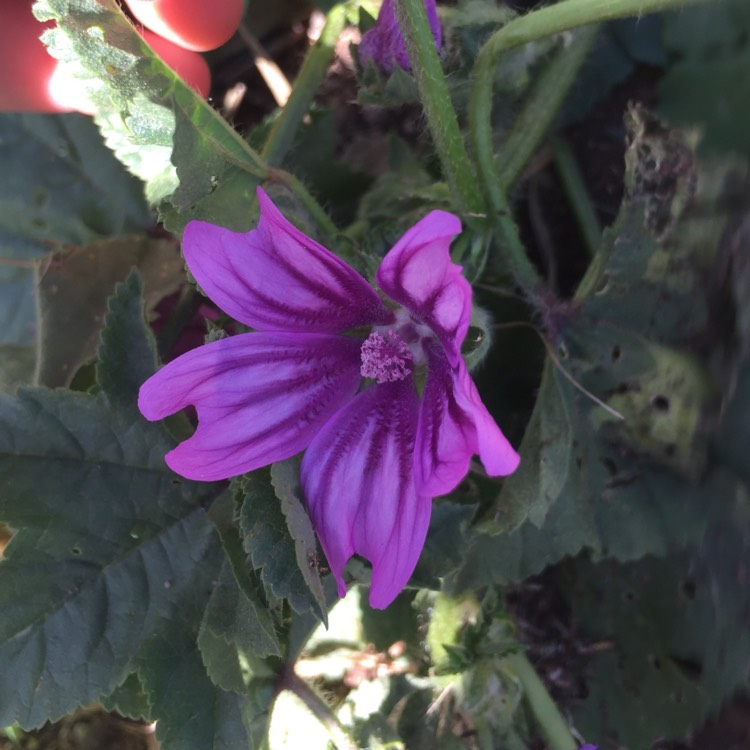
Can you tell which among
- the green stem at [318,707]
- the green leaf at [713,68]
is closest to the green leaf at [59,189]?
the green stem at [318,707]

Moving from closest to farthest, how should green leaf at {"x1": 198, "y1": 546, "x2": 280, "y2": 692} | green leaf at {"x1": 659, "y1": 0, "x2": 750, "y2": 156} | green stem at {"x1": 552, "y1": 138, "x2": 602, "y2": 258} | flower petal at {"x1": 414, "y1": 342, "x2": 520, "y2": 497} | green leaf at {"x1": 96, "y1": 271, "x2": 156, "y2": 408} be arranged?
flower petal at {"x1": 414, "y1": 342, "x2": 520, "y2": 497} < green leaf at {"x1": 198, "y1": 546, "x2": 280, "y2": 692} < green leaf at {"x1": 96, "y1": 271, "x2": 156, "y2": 408} < green leaf at {"x1": 659, "y1": 0, "x2": 750, "y2": 156} < green stem at {"x1": 552, "y1": 138, "x2": 602, "y2": 258}

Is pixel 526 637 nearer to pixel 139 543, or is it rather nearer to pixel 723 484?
pixel 723 484

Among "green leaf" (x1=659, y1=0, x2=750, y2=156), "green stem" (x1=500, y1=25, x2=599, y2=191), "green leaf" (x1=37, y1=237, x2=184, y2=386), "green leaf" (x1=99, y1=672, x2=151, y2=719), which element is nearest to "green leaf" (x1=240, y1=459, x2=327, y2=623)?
"green leaf" (x1=99, y1=672, x2=151, y2=719)

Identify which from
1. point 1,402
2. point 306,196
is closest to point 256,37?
point 306,196

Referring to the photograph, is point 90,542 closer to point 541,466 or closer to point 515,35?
point 541,466

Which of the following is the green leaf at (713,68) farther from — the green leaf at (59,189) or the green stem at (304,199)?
the green leaf at (59,189)

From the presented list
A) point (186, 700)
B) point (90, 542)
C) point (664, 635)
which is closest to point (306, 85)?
point (90, 542)

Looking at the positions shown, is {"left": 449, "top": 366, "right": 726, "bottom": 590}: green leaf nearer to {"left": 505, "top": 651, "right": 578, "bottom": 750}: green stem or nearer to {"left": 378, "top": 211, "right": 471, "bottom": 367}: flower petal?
{"left": 505, "top": 651, "right": 578, "bottom": 750}: green stem

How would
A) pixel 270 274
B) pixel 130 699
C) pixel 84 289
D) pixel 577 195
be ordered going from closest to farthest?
pixel 270 274 → pixel 130 699 → pixel 84 289 → pixel 577 195
